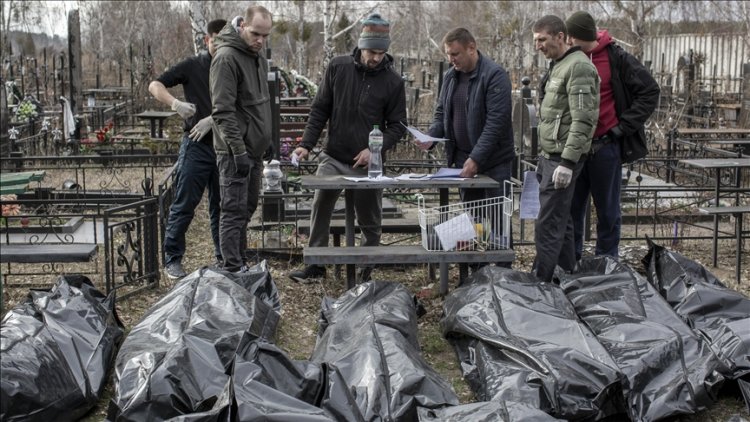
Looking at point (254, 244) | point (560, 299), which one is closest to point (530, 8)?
point (254, 244)

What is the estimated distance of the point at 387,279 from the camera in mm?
7266

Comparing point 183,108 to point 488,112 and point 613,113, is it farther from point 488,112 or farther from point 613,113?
point 613,113

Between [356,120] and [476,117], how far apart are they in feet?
2.89

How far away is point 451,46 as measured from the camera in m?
6.39

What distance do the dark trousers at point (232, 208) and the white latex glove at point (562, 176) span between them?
2070 millimetres

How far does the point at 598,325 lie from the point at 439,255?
4.15 feet

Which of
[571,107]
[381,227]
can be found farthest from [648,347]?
[381,227]

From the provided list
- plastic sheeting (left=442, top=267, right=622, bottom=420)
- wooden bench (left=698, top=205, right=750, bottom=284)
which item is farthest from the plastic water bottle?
wooden bench (left=698, top=205, right=750, bottom=284)

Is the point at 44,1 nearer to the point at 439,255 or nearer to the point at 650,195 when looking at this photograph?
the point at 650,195

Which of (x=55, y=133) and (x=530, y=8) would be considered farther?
(x=530, y=8)

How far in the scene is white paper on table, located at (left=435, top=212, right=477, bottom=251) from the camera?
20.1 ft

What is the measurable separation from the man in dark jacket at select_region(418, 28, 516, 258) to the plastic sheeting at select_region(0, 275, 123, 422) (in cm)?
251

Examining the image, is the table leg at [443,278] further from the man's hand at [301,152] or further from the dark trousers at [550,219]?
the man's hand at [301,152]

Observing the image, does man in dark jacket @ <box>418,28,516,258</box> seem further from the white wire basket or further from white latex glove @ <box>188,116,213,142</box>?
white latex glove @ <box>188,116,213,142</box>
